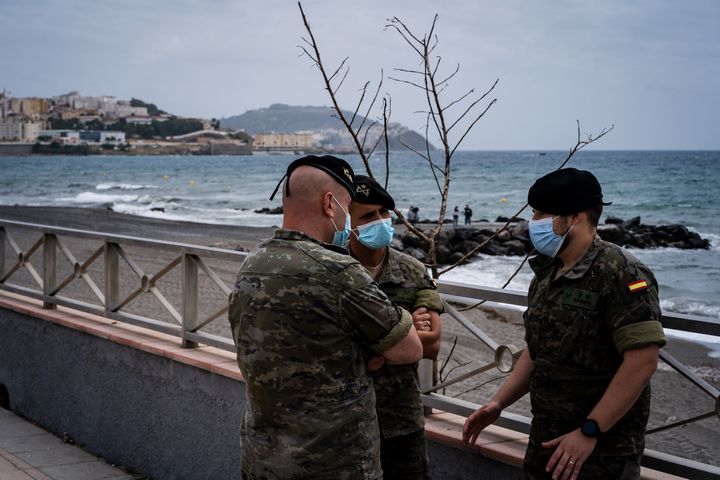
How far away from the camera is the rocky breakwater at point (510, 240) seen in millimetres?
25188

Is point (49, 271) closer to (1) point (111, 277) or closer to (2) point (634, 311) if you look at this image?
(1) point (111, 277)

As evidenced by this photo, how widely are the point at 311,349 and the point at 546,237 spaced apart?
0.82m

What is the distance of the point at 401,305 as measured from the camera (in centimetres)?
313

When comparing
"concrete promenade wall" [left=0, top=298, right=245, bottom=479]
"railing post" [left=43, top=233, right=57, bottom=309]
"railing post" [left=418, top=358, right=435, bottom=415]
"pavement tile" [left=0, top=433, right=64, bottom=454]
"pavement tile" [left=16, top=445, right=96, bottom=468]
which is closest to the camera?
"railing post" [left=418, top=358, right=435, bottom=415]

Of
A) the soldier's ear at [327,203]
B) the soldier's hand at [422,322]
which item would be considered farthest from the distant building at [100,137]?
the soldier's ear at [327,203]

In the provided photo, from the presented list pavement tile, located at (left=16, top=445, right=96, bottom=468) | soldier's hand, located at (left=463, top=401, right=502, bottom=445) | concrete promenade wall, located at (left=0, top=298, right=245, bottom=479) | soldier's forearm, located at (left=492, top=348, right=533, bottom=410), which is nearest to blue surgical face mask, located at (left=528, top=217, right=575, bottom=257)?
soldier's forearm, located at (left=492, top=348, right=533, bottom=410)

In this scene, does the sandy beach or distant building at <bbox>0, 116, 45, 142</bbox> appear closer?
the sandy beach

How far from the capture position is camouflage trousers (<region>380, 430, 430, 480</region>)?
299 cm

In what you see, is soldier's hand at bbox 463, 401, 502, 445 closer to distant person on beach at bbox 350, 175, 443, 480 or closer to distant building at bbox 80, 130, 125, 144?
distant person on beach at bbox 350, 175, 443, 480

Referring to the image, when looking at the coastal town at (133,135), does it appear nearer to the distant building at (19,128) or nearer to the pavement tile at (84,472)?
the distant building at (19,128)

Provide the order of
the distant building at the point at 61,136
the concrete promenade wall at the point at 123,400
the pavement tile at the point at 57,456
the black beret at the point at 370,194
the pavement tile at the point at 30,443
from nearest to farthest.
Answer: the black beret at the point at 370,194
the concrete promenade wall at the point at 123,400
the pavement tile at the point at 57,456
the pavement tile at the point at 30,443
the distant building at the point at 61,136

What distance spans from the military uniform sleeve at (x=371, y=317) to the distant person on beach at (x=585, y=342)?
52cm

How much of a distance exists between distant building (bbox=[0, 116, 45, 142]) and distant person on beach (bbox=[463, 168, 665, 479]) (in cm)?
17384

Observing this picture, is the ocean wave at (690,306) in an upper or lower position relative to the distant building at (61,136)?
lower
